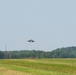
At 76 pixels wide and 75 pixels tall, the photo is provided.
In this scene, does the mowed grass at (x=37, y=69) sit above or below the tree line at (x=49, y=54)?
below

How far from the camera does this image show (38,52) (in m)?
125

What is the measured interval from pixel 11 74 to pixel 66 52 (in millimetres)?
101553

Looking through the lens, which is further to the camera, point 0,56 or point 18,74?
point 0,56

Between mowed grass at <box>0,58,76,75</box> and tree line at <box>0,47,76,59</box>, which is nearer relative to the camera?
mowed grass at <box>0,58,76,75</box>

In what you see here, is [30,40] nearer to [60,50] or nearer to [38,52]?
[38,52]

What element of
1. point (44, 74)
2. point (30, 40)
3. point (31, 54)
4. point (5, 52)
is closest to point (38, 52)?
point (31, 54)

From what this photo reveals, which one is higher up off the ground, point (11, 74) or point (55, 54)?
point (55, 54)

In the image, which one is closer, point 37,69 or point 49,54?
point 37,69

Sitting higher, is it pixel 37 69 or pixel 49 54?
pixel 49 54

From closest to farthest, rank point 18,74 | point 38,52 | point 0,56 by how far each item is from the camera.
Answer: point 18,74 < point 0,56 < point 38,52

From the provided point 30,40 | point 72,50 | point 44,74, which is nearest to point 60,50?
point 72,50

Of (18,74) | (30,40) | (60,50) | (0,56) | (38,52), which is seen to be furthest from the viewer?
(60,50)

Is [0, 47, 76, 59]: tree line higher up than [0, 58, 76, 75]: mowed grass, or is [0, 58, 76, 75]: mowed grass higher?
[0, 47, 76, 59]: tree line

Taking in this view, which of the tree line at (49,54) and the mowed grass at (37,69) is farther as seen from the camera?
the tree line at (49,54)
